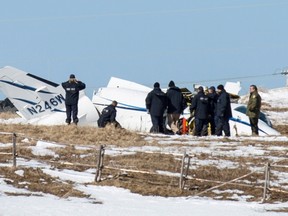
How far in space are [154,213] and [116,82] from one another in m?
22.6

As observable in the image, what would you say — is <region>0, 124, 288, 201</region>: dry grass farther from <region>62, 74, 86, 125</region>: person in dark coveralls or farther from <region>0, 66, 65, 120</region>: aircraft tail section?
<region>0, 66, 65, 120</region>: aircraft tail section

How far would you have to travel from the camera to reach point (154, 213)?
15211 millimetres

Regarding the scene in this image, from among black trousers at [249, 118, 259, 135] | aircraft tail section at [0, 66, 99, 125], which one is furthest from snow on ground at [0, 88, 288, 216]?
aircraft tail section at [0, 66, 99, 125]

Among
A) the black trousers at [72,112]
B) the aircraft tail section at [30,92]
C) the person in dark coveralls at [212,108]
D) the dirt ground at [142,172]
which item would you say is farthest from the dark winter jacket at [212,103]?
the aircraft tail section at [30,92]

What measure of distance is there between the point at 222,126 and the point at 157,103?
2174mm

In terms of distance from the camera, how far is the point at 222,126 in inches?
1085

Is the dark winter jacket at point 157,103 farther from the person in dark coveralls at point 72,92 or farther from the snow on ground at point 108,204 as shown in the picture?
the snow on ground at point 108,204

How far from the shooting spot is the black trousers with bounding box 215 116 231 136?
27.4 meters

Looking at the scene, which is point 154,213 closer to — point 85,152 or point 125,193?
point 125,193

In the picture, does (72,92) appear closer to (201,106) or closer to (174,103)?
(174,103)

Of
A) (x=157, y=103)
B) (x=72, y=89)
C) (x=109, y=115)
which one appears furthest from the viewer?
(x=109, y=115)

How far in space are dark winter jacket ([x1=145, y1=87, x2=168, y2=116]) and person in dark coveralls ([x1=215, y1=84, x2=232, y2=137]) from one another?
69.6 inches

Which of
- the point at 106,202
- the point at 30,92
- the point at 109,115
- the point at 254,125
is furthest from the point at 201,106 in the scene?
the point at 106,202

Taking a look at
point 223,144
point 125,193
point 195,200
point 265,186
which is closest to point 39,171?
point 125,193
